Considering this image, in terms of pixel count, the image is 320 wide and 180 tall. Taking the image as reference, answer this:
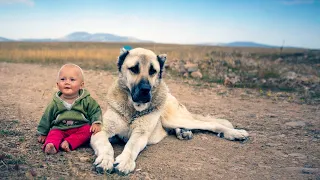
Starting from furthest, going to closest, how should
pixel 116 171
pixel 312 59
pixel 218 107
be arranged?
1. pixel 312 59
2. pixel 218 107
3. pixel 116 171

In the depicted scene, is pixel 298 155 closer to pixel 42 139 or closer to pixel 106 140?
pixel 106 140

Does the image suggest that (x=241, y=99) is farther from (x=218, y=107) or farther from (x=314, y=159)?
(x=314, y=159)

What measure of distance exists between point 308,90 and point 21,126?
8300mm

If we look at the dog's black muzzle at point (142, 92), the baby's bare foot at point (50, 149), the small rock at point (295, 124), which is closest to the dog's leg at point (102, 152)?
the baby's bare foot at point (50, 149)

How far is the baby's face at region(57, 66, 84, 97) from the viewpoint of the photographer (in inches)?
147

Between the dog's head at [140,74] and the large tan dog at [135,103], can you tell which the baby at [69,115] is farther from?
the dog's head at [140,74]

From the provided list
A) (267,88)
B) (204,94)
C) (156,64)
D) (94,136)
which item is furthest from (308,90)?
(94,136)

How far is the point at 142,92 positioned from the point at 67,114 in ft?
3.16

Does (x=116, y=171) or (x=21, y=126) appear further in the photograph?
(x=21, y=126)

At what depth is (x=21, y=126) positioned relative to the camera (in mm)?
4723

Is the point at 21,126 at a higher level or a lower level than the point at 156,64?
lower

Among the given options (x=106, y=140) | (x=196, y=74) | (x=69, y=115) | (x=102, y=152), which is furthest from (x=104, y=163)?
(x=196, y=74)

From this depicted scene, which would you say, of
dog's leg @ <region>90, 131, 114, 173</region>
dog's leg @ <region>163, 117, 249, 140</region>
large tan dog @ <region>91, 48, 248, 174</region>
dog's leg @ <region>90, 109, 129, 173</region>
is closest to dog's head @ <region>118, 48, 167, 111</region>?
large tan dog @ <region>91, 48, 248, 174</region>

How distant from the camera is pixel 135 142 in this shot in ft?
12.5
